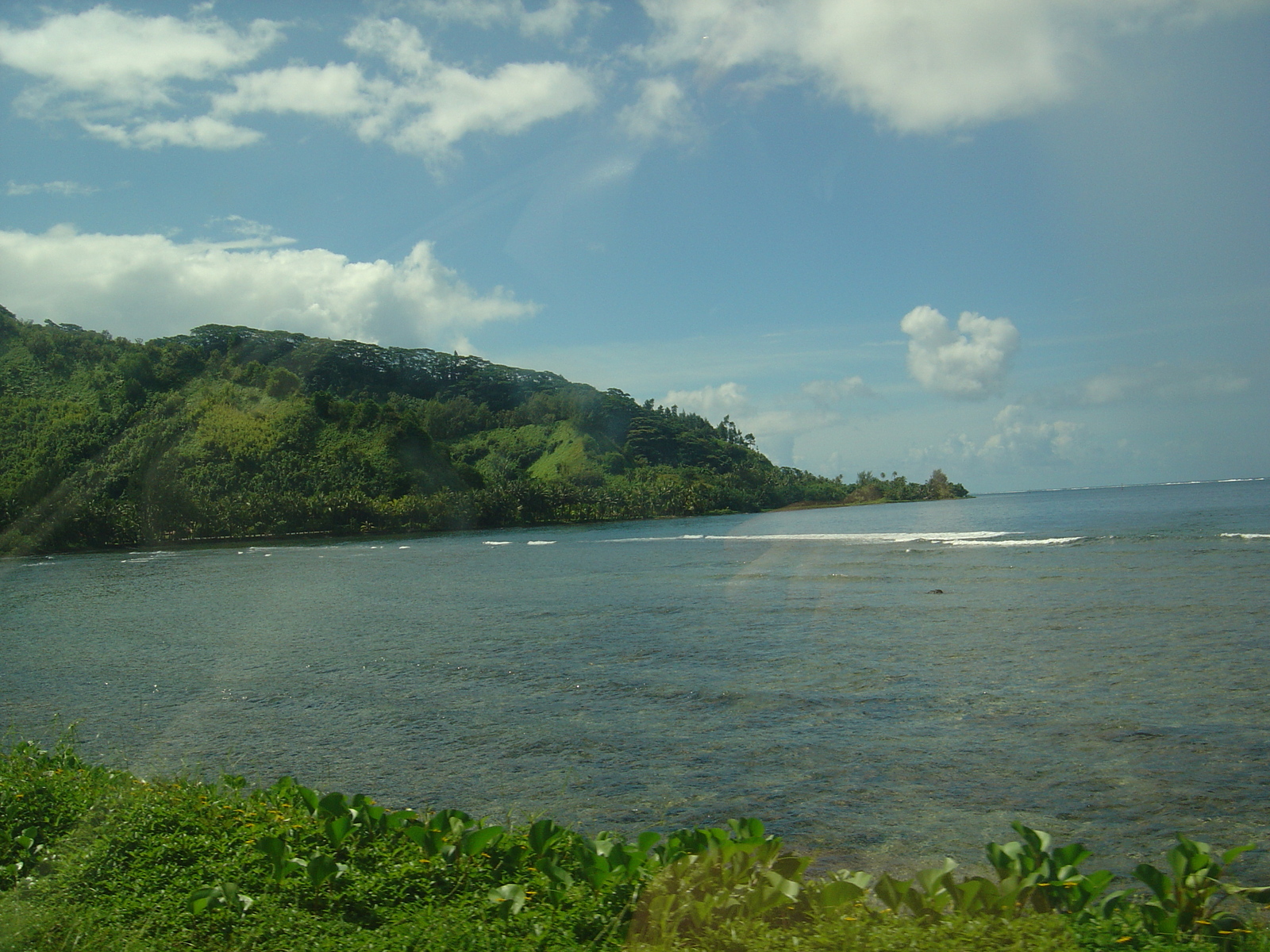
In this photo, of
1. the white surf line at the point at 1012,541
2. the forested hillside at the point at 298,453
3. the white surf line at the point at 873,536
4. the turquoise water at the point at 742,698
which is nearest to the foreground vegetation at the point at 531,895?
the turquoise water at the point at 742,698

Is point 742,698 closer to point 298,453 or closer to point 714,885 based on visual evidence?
point 714,885

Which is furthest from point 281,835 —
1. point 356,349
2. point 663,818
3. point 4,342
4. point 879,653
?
point 356,349

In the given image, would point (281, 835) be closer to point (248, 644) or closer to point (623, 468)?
point (248, 644)

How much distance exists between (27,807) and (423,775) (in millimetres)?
3585

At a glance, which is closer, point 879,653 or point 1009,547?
point 879,653

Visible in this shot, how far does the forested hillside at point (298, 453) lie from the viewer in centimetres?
8981

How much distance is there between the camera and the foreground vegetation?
407cm

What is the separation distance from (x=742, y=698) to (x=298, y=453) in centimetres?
10618

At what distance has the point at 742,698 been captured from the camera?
12.2m

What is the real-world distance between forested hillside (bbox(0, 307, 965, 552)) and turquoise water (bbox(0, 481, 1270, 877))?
6670cm

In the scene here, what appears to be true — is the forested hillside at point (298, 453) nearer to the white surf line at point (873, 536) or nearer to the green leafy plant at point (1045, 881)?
the white surf line at point (873, 536)

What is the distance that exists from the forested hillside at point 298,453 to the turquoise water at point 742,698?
6670 cm

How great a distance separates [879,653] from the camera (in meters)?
15.5

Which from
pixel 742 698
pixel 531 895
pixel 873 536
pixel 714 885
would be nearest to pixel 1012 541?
pixel 873 536
